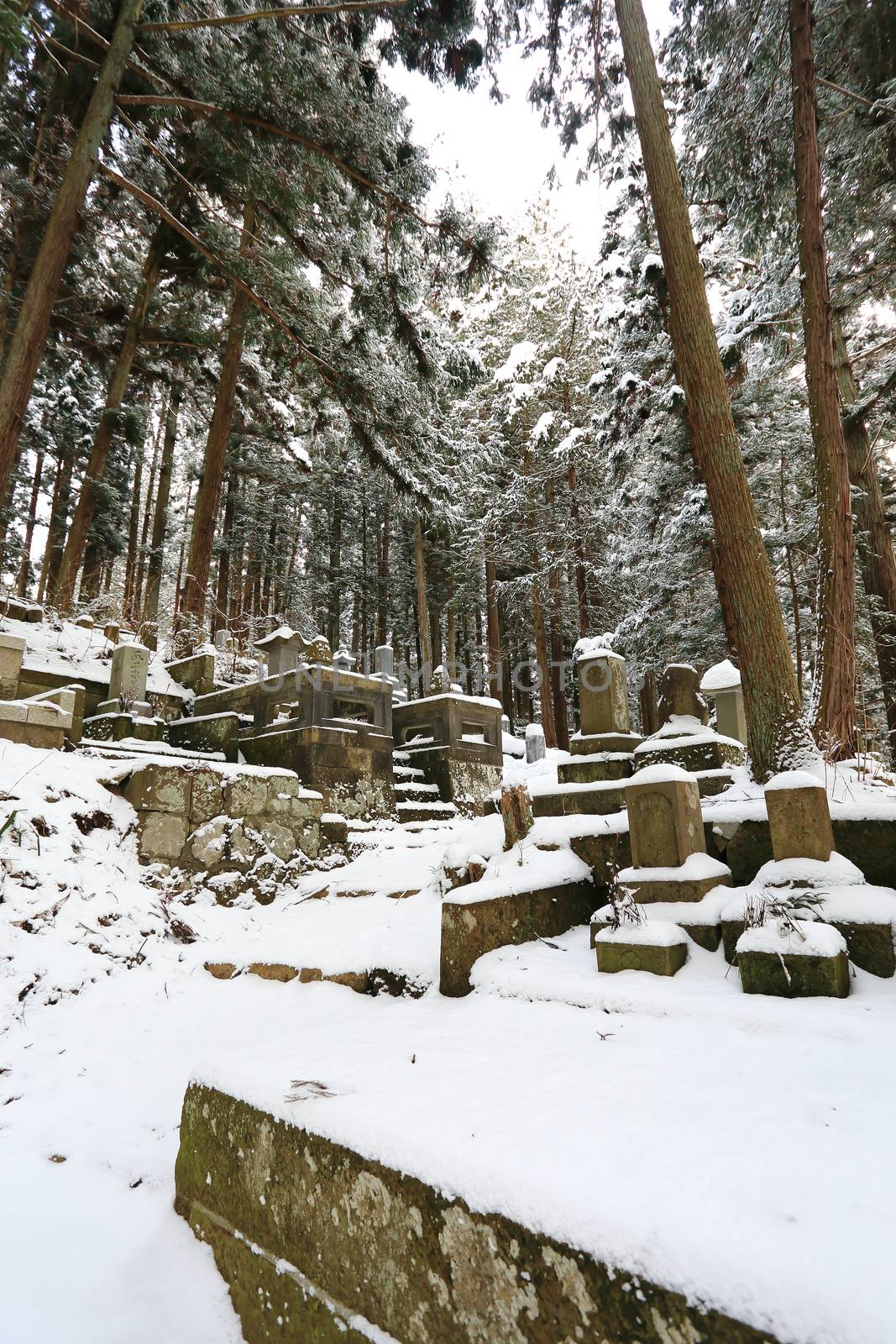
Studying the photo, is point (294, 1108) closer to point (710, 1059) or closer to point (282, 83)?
point (710, 1059)

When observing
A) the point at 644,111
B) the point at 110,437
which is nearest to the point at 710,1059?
the point at 644,111

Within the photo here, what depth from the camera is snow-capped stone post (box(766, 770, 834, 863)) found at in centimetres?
299

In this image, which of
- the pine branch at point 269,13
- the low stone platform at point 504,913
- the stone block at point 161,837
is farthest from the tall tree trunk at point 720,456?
the stone block at point 161,837

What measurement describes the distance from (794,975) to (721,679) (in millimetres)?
5333

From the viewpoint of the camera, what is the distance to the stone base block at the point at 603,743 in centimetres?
549

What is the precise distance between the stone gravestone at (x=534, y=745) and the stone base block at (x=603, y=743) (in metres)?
9.96

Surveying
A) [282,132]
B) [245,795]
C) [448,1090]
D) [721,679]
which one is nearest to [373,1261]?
[448,1090]

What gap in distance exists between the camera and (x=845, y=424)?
9188 mm

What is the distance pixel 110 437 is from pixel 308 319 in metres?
5.60

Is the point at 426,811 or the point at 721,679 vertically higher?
the point at 721,679

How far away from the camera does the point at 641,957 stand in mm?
2869

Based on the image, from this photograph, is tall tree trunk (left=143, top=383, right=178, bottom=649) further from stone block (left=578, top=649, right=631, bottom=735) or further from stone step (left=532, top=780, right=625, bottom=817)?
stone step (left=532, top=780, right=625, bottom=817)

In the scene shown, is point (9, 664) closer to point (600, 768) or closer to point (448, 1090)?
point (600, 768)

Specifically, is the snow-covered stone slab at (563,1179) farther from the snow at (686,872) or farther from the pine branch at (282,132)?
the pine branch at (282,132)
